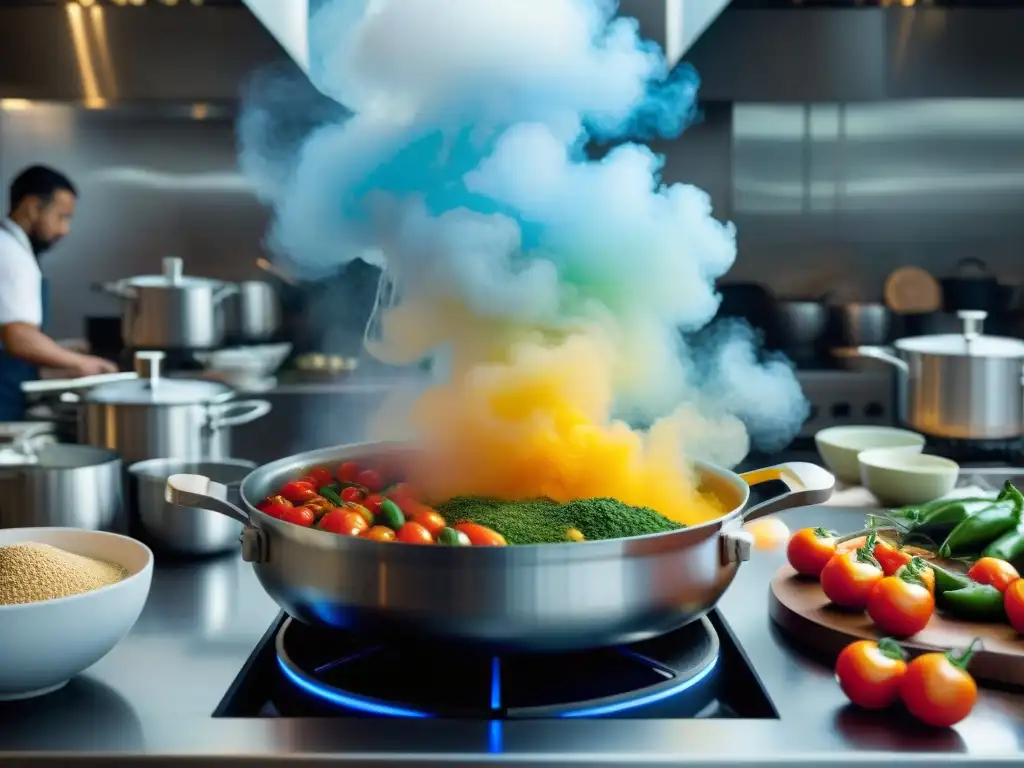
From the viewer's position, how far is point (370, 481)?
1292mm

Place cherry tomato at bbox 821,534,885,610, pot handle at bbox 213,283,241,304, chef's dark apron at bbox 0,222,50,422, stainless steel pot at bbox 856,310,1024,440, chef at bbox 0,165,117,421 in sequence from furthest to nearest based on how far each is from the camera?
1. pot handle at bbox 213,283,241,304
2. chef's dark apron at bbox 0,222,50,422
3. chef at bbox 0,165,117,421
4. stainless steel pot at bbox 856,310,1024,440
5. cherry tomato at bbox 821,534,885,610

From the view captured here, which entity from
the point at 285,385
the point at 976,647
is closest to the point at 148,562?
the point at 976,647

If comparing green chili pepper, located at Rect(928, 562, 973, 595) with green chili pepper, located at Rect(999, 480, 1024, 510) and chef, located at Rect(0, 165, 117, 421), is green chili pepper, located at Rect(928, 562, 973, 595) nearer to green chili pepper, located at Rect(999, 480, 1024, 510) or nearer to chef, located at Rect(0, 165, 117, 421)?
green chili pepper, located at Rect(999, 480, 1024, 510)

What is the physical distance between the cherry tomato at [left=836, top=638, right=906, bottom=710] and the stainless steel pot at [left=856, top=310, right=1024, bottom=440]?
4.14 feet

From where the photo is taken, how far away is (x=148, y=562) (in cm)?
107

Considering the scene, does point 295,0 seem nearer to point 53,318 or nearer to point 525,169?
point 525,169

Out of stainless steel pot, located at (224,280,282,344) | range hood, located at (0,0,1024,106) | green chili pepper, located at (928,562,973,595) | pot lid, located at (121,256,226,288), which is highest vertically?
range hood, located at (0,0,1024,106)

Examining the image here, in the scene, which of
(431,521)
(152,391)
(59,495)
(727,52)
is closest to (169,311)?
(152,391)

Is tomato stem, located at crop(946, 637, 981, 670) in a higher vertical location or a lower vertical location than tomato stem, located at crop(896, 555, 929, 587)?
lower

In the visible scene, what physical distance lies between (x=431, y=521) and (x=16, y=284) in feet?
7.31

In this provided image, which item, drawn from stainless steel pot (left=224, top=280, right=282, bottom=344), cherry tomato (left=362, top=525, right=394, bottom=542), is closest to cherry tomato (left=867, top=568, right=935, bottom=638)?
cherry tomato (left=362, top=525, right=394, bottom=542)

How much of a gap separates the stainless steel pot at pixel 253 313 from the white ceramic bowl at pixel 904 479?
7.85 feet

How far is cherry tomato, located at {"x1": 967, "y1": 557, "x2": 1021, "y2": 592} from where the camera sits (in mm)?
1157

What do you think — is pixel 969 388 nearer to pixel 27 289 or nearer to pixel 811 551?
pixel 811 551
